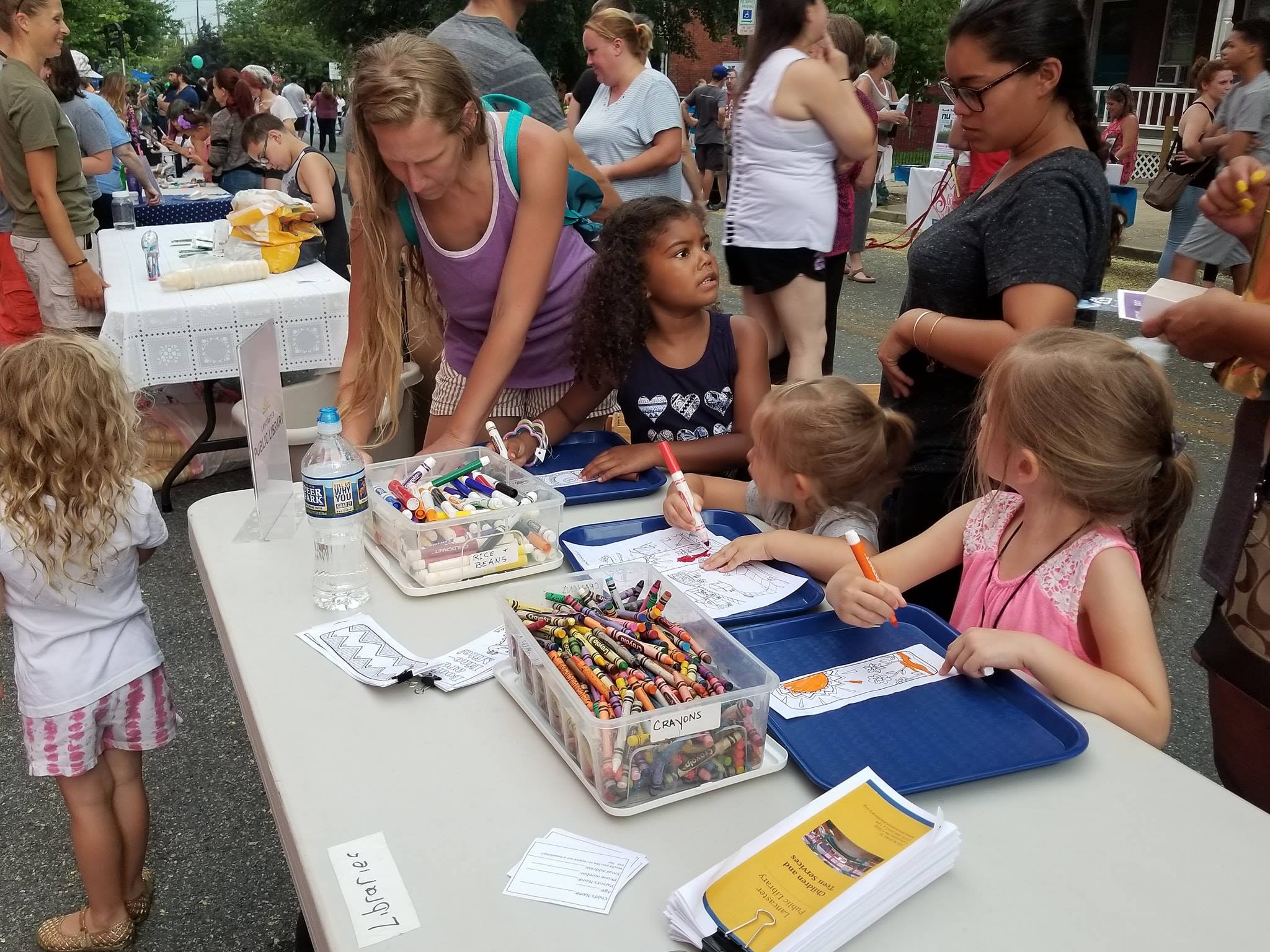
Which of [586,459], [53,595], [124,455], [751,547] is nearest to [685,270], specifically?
[586,459]

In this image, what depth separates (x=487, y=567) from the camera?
1.59 metres

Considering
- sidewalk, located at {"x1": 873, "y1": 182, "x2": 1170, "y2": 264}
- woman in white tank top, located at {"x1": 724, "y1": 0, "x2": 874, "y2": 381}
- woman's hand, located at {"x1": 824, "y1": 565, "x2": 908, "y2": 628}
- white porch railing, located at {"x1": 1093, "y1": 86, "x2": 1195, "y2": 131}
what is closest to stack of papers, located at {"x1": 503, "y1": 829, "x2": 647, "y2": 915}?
woman's hand, located at {"x1": 824, "y1": 565, "x2": 908, "y2": 628}

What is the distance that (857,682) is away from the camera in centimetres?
127

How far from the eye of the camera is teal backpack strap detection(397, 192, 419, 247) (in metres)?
2.10

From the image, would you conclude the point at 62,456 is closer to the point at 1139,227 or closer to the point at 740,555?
the point at 740,555

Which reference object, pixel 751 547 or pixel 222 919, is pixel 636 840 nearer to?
pixel 751 547

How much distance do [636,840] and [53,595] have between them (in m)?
1.25

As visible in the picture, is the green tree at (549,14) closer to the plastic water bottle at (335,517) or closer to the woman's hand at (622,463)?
the woman's hand at (622,463)

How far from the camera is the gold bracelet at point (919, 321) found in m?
1.77

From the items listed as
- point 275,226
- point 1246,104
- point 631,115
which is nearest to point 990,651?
point 631,115

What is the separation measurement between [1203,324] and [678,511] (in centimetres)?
84

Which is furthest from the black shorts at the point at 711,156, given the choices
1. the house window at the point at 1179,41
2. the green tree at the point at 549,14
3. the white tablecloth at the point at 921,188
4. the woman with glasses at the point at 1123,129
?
the green tree at the point at 549,14

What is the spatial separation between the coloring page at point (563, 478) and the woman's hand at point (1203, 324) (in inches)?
41.7

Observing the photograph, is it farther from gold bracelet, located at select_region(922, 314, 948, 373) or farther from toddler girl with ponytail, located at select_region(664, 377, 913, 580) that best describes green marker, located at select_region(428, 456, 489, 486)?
gold bracelet, located at select_region(922, 314, 948, 373)
